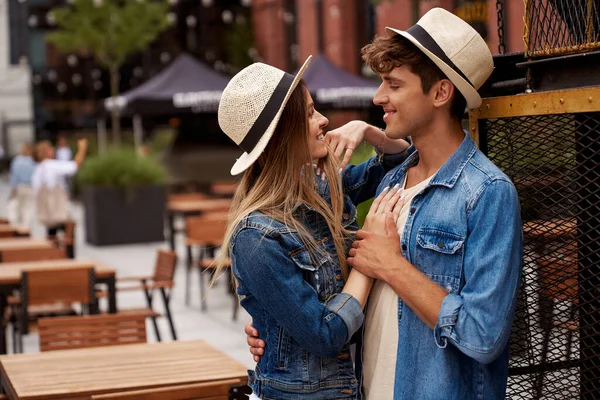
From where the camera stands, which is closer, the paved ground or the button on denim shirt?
the button on denim shirt

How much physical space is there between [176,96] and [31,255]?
882 centimetres

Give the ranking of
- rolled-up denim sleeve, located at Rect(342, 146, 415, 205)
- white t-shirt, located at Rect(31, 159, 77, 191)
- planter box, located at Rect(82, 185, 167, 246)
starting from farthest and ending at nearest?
planter box, located at Rect(82, 185, 167, 246) < white t-shirt, located at Rect(31, 159, 77, 191) < rolled-up denim sleeve, located at Rect(342, 146, 415, 205)

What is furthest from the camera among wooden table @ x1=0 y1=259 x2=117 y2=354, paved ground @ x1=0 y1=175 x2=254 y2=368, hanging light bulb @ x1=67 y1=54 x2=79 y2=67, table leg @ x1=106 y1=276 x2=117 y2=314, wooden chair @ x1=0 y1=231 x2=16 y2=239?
hanging light bulb @ x1=67 y1=54 x2=79 y2=67

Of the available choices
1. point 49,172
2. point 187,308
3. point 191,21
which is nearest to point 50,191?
point 49,172

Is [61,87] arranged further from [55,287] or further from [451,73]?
[451,73]

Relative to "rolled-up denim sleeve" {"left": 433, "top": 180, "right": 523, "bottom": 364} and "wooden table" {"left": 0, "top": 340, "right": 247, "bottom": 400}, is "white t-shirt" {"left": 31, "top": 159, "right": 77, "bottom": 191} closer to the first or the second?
"wooden table" {"left": 0, "top": 340, "right": 247, "bottom": 400}

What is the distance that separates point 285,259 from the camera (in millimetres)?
2621

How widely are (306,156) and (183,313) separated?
809cm

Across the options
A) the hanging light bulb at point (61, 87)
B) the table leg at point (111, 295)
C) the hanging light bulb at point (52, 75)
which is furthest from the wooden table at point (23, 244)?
the hanging light bulb at point (52, 75)

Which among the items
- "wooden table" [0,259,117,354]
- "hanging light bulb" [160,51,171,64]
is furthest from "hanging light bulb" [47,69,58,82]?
"wooden table" [0,259,117,354]

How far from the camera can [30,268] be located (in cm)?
775

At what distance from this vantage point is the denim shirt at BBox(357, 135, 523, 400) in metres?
2.38

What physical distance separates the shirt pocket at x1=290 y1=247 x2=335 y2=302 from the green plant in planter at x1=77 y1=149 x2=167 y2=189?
1539cm

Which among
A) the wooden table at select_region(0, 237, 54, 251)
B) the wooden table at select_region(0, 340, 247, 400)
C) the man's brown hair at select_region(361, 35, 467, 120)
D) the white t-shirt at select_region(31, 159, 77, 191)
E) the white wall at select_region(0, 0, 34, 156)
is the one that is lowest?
the white wall at select_region(0, 0, 34, 156)
